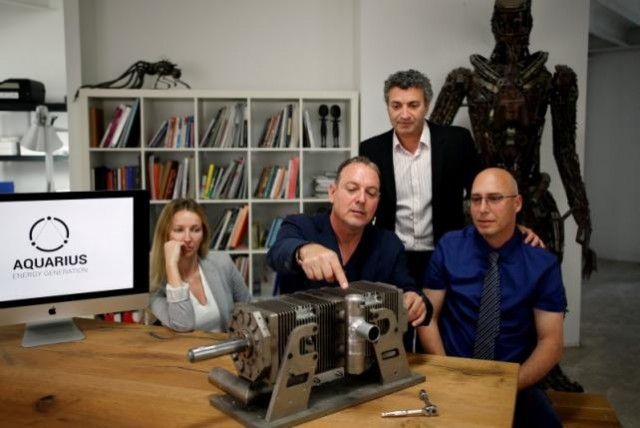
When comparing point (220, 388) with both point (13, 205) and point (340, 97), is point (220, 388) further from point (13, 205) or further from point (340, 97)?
point (340, 97)

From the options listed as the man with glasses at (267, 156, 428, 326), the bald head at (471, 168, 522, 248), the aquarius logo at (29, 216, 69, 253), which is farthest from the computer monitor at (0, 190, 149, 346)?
the bald head at (471, 168, 522, 248)

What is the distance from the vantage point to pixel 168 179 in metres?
4.09

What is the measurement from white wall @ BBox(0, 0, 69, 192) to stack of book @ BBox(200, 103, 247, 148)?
2.92m

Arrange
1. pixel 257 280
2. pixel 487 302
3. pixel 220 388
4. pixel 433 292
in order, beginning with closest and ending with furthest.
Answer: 1. pixel 220 388
2. pixel 487 302
3. pixel 433 292
4. pixel 257 280

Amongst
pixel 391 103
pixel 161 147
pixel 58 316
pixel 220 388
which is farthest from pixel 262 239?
pixel 220 388

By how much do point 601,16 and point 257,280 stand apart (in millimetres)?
4671

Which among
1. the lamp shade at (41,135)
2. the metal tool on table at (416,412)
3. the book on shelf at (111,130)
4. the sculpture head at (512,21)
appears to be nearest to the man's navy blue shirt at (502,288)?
the metal tool on table at (416,412)

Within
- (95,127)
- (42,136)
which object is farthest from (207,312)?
(42,136)

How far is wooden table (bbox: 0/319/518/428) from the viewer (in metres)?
1.21

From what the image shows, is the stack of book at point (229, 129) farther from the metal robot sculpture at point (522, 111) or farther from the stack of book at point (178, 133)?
the metal robot sculpture at point (522, 111)

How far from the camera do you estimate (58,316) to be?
5.82 feet

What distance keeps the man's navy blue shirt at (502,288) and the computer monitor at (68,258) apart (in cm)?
99

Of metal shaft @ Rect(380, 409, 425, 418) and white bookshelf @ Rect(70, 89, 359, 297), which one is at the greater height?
white bookshelf @ Rect(70, 89, 359, 297)

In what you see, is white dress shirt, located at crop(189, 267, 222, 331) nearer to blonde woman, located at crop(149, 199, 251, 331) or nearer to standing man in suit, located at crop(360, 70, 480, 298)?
blonde woman, located at crop(149, 199, 251, 331)
